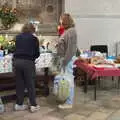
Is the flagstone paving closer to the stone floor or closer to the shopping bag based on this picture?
the stone floor

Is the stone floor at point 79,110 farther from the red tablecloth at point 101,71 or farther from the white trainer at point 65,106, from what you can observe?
the red tablecloth at point 101,71

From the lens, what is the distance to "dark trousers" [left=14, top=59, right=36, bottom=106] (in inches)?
202

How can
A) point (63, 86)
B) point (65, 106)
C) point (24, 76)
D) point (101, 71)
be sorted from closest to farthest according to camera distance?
point (24, 76) → point (63, 86) → point (65, 106) → point (101, 71)

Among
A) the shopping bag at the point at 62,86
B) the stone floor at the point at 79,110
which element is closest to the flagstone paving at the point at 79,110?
the stone floor at the point at 79,110

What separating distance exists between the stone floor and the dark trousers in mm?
265

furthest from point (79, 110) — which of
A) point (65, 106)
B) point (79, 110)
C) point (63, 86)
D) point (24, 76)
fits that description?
point (24, 76)

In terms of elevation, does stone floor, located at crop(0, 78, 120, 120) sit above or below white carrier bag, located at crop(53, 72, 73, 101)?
below

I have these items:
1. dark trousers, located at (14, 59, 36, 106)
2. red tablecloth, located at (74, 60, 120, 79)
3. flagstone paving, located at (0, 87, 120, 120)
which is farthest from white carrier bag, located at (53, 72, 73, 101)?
red tablecloth, located at (74, 60, 120, 79)

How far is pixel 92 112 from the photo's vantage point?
5336 mm

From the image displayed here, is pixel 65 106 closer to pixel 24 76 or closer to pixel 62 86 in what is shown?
pixel 62 86

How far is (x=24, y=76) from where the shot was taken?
523cm

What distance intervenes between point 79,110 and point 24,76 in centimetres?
106

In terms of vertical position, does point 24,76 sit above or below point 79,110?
above

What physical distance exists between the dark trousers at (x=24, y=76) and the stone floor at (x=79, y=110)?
0.27 metres
